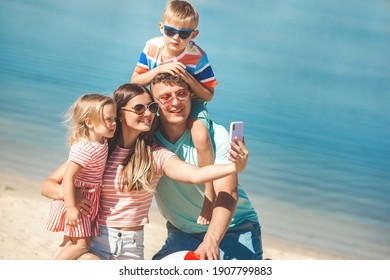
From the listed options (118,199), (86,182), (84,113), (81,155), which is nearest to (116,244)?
(118,199)

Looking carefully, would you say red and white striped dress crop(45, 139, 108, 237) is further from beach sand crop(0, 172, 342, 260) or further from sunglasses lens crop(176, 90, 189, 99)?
beach sand crop(0, 172, 342, 260)

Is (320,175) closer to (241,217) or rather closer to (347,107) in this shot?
(347,107)

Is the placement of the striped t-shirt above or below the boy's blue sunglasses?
below

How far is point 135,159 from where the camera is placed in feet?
13.3

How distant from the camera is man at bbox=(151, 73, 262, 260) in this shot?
4.14 metres

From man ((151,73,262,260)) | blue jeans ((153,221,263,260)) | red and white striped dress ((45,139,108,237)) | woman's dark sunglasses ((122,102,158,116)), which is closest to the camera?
red and white striped dress ((45,139,108,237))

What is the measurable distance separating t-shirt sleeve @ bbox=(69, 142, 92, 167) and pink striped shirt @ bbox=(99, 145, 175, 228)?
0.19 meters

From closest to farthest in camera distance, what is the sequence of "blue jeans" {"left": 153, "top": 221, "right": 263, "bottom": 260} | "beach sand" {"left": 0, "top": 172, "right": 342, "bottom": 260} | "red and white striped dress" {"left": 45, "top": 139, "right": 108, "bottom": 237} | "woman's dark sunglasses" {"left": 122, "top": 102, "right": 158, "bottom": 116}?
"red and white striped dress" {"left": 45, "top": 139, "right": 108, "bottom": 237}
"woman's dark sunglasses" {"left": 122, "top": 102, "right": 158, "bottom": 116}
"blue jeans" {"left": 153, "top": 221, "right": 263, "bottom": 260}
"beach sand" {"left": 0, "top": 172, "right": 342, "bottom": 260}

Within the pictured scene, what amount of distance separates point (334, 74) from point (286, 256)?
A: 7.80 m

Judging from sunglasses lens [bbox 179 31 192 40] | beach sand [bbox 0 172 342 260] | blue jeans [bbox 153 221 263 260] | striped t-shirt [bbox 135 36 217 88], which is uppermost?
sunglasses lens [bbox 179 31 192 40]

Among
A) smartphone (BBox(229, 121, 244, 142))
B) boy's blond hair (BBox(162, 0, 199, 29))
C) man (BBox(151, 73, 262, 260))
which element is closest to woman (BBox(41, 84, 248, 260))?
man (BBox(151, 73, 262, 260))

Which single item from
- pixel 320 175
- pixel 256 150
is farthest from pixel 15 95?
pixel 320 175

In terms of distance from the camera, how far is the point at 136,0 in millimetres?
13789

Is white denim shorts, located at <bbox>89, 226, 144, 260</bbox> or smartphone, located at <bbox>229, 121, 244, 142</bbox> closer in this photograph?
smartphone, located at <bbox>229, 121, 244, 142</bbox>
